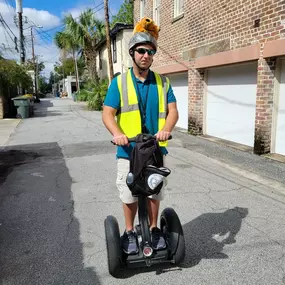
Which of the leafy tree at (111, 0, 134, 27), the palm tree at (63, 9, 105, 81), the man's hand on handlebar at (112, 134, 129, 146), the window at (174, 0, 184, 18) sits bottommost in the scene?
the man's hand on handlebar at (112, 134, 129, 146)

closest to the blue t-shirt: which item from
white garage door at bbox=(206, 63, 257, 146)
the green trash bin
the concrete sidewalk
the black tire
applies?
the black tire

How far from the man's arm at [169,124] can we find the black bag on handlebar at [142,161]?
7cm

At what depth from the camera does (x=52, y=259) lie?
9.62ft

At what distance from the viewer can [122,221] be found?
3.76 meters

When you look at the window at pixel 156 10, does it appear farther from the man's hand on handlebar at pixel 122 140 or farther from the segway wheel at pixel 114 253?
the segway wheel at pixel 114 253

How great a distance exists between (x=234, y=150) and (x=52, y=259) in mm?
5628

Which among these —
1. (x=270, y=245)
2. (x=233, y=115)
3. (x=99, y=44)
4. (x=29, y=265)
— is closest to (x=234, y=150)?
(x=233, y=115)

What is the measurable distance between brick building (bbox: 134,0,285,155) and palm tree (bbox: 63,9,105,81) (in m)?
14.2

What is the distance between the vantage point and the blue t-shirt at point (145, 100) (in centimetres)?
256

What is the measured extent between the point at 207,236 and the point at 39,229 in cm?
186

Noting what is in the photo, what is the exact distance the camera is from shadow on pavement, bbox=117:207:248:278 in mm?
2771

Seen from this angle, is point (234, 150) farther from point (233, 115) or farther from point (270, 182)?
point (270, 182)

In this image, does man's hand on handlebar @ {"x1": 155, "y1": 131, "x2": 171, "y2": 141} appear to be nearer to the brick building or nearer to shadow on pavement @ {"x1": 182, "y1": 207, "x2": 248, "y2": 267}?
shadow on pavement @ {"x1": 182, "y1": 207, "x2": 248, "y2": 267}

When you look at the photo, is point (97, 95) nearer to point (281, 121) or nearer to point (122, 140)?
point (281, 121)
